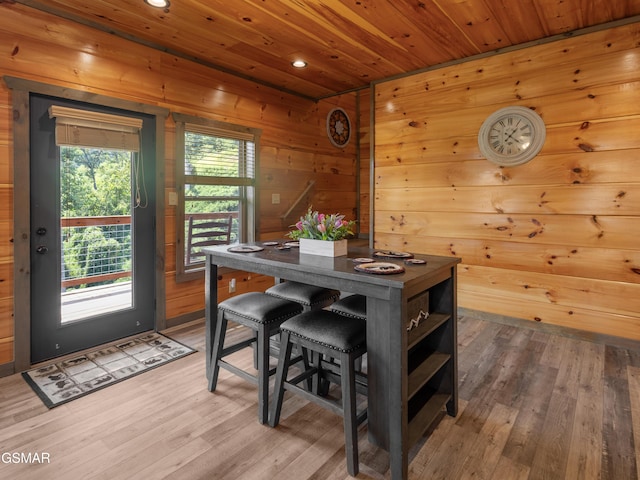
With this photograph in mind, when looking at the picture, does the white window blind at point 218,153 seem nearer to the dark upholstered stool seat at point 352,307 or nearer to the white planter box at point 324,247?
the white planter box at point 324,247

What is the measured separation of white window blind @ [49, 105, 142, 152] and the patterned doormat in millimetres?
1633

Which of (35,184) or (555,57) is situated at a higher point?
(555,57)

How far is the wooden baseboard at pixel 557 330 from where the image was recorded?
3.09 m

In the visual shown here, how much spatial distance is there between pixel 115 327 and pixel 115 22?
8.11ft

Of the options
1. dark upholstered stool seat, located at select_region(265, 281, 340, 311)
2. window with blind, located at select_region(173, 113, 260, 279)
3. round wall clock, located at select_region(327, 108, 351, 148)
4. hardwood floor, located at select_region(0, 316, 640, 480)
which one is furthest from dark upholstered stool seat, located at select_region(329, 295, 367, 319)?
round wall clock, located at select_region(327, 108, 351, 148)

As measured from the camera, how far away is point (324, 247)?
7.31 feet

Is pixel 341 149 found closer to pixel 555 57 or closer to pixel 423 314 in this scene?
pixel 555 57

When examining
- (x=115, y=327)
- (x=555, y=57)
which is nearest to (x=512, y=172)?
(x=555, y=57)

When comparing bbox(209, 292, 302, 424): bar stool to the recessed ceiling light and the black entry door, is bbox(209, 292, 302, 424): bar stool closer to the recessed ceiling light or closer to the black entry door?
the black entry door

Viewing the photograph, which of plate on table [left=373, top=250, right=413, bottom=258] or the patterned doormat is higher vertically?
plate on table [left=373, top=250, right=413, bottom=258]

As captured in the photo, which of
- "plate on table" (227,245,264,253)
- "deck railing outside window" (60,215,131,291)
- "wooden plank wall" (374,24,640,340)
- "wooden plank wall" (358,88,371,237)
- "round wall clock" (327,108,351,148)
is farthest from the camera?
"wooden plank wall" (358,88,371,237)

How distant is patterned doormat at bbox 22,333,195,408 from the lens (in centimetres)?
242

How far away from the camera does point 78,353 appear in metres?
2.97

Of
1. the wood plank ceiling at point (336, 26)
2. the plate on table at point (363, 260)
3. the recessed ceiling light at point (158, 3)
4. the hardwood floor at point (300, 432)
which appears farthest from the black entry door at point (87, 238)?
the plate on table at point (363, 260)
